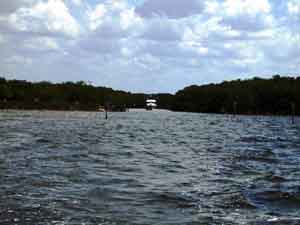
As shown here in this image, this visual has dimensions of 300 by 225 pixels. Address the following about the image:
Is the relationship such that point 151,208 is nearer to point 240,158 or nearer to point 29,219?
point 29,219

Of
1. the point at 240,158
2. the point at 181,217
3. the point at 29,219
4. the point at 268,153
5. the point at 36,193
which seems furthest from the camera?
the point at 268,153

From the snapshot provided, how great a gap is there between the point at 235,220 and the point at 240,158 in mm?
16829

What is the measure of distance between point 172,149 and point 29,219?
915 inches

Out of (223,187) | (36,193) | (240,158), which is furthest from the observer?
(240,158)

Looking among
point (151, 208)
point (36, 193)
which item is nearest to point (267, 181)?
point (151, 208)

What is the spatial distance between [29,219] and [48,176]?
687 centimetres

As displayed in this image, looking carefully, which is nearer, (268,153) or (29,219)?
(29,219)

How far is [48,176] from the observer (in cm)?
1856

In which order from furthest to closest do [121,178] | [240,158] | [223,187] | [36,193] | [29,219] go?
[240,158], [121,178], [223,187], [36,193], [29,219]

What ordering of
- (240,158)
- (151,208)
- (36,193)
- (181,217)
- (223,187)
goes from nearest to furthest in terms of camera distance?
(181,217) < (151,208) < (36,193) < (223,187) < (240,158)

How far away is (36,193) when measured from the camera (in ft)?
49.8

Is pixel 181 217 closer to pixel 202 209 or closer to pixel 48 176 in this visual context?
pixel 202 209

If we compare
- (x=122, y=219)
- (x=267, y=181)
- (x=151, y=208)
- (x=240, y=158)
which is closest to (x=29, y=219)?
(x=122, y=219)

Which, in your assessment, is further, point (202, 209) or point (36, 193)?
point (36, 193)
